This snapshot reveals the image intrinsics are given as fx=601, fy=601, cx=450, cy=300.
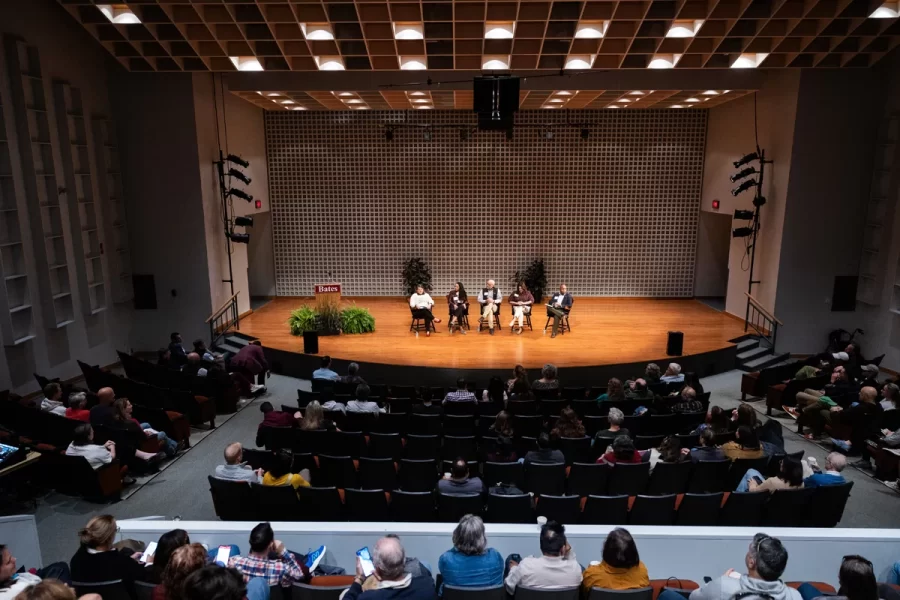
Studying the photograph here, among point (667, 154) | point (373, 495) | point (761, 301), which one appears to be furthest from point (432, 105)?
point (373, 495)

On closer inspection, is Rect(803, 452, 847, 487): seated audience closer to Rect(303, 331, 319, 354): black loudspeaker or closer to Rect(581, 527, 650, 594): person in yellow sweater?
Rect(581, 527, 650, 594): person in yellow sweater

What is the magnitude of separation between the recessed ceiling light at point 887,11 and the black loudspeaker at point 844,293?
484 cm

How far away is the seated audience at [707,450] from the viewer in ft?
18.9

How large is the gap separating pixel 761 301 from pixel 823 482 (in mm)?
8243

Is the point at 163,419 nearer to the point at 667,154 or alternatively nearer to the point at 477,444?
the point at 477,444

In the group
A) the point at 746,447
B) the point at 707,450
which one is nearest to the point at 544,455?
the point at 707,450

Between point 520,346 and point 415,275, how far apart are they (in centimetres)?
494

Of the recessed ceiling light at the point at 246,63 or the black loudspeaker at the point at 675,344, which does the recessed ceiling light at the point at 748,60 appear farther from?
the recessed ceiling light at the point at 246,63

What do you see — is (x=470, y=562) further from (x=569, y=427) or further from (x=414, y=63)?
(x=414, y=63)

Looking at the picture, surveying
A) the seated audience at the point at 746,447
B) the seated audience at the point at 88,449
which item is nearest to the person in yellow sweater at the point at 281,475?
the seated audience at the point at 88,449

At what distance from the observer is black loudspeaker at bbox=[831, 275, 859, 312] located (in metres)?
11.9

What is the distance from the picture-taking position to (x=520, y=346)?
11664 millimetres

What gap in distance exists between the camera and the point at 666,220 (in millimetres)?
15906

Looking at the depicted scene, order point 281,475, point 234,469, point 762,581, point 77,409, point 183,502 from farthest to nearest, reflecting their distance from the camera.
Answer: point 77,409 → point 183,502 → point 234,469 → point 281,475 → point 762,581
